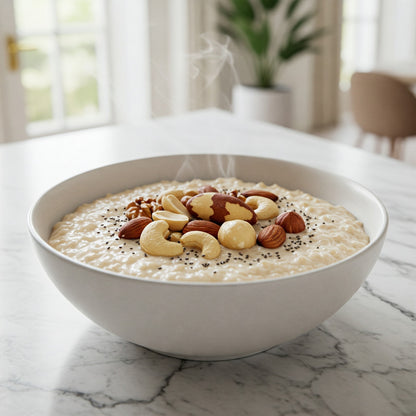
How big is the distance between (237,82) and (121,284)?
406 centimetres

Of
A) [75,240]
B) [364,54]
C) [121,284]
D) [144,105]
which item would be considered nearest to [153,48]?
[144,105]

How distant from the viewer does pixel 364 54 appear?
5.87 m

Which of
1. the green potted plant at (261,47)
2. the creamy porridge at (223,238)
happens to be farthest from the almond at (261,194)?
the green potted plant at (261,47)

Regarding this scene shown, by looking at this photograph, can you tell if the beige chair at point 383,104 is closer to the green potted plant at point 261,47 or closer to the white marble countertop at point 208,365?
the green potted plant at point 261,47

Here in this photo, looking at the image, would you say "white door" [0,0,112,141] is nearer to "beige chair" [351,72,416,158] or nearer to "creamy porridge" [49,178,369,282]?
"beige chair" [351,72,416,158]

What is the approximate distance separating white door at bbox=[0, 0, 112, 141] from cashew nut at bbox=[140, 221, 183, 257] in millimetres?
2954

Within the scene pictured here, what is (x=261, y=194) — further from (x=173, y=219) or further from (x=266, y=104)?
(x=266, y=104)

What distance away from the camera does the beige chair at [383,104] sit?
3.45 metres

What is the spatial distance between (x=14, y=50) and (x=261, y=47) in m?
1.61

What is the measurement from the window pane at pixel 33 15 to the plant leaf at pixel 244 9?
1.25 metres

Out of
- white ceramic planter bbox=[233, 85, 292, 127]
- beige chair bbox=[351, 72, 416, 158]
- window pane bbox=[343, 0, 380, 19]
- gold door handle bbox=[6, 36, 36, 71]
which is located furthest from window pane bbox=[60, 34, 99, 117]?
window pane bbox=[343, 0, 380, 19]

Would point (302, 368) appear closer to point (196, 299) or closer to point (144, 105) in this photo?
point (196, 299)

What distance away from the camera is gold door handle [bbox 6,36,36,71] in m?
3.42

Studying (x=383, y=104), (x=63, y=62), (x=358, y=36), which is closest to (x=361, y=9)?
(x=358, y=36)
